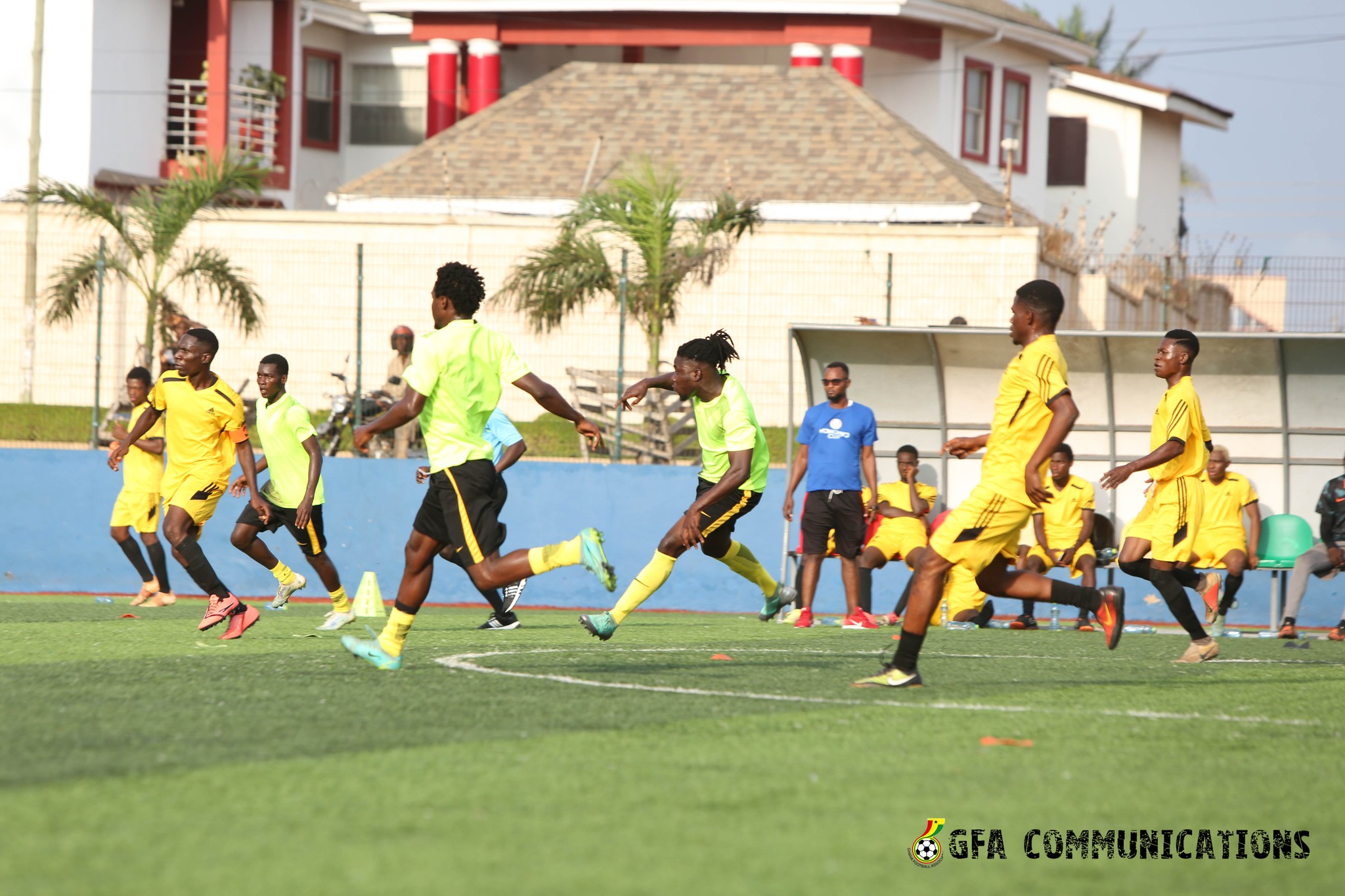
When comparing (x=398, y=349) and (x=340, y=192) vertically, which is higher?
(x=340, y=192)

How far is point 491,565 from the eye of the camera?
23.9ft

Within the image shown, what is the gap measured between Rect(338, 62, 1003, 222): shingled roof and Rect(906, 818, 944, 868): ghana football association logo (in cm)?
2220

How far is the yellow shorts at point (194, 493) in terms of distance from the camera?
10.6m

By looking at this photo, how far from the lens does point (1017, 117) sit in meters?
34.8

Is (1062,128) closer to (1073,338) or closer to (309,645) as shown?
(1073,338)

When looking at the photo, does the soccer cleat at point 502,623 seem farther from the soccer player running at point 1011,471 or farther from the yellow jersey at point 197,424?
the soccer player running at point 1011,471

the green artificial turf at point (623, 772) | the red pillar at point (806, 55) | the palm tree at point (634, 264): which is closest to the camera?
the green artificial turf at point (623, 772)

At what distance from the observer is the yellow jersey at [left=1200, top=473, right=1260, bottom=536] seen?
42.9 feet

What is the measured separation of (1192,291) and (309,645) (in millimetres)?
15625

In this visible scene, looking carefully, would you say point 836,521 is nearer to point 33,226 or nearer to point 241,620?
point 241,620

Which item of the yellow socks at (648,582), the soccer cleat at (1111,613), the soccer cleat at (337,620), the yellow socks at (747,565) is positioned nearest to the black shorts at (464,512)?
the yellow socks at (648,582)

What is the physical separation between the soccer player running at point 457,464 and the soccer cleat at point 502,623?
3503 millimetres

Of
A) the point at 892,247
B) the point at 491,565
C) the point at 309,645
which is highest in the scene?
the point at 892,247

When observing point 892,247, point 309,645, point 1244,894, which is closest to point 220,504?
point 309,645
